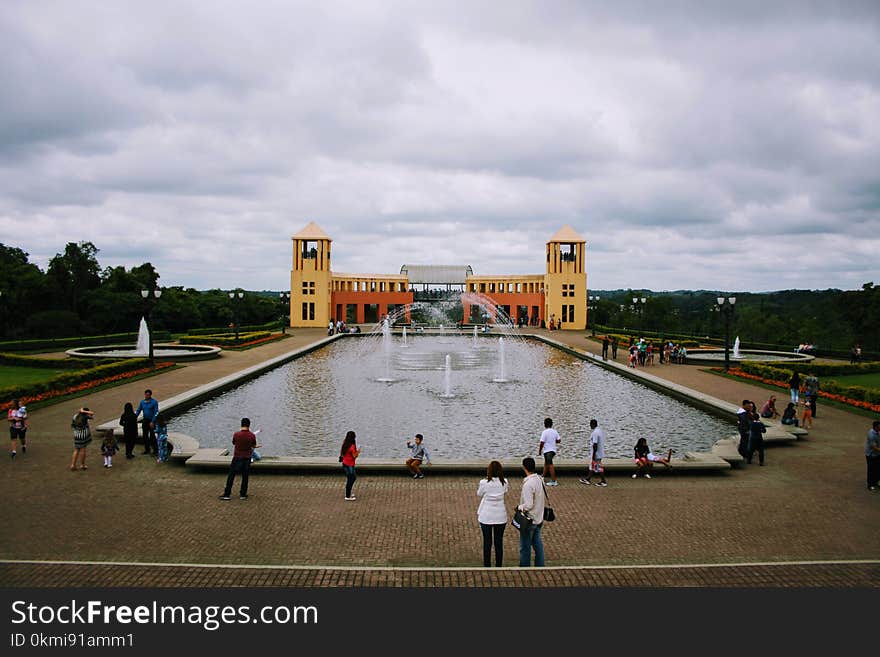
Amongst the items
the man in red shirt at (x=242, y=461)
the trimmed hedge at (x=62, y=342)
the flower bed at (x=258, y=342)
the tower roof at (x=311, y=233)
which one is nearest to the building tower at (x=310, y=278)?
the tower roof at (x=311, y=233)

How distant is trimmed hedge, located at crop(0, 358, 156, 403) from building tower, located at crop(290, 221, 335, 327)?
3703cm

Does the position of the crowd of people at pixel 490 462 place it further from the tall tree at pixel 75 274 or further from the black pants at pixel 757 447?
the tall tree at pixel 75 274

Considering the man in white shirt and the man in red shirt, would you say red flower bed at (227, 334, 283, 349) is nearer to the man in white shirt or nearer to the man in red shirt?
the man in red shirt

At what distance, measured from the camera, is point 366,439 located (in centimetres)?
1427

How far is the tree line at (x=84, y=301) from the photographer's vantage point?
42719 mm

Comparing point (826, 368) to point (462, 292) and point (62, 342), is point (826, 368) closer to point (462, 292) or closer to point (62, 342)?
point (62, 342)

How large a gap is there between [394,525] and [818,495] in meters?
7.30

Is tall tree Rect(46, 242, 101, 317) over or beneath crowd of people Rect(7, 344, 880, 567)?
over

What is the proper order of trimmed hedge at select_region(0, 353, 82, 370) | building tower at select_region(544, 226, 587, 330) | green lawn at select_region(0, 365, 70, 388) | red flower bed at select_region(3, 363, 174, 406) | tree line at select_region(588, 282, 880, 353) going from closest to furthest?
1. red flower bed at select_region(3, 363, 174, 406)
2. green lawn at select_region(0, 365, 70, 388)
3. trimmed hedge at select_region(0, 353, 82, 370)
4. tree line at select_region(588, 282, 880, 353)
5. building tower at select_region(544, 226, 587, 330)

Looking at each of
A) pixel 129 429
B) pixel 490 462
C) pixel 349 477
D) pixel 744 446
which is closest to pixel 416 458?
pixel 349 477

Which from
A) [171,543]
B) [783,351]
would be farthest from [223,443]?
[783,351]

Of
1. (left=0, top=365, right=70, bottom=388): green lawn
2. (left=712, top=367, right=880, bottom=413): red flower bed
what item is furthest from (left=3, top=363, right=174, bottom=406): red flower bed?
(left=712, top=367, right=880, bottom=413): red flower bed

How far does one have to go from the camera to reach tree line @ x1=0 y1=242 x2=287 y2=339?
42719 millimetres

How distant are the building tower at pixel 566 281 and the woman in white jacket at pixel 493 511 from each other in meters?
55.7
